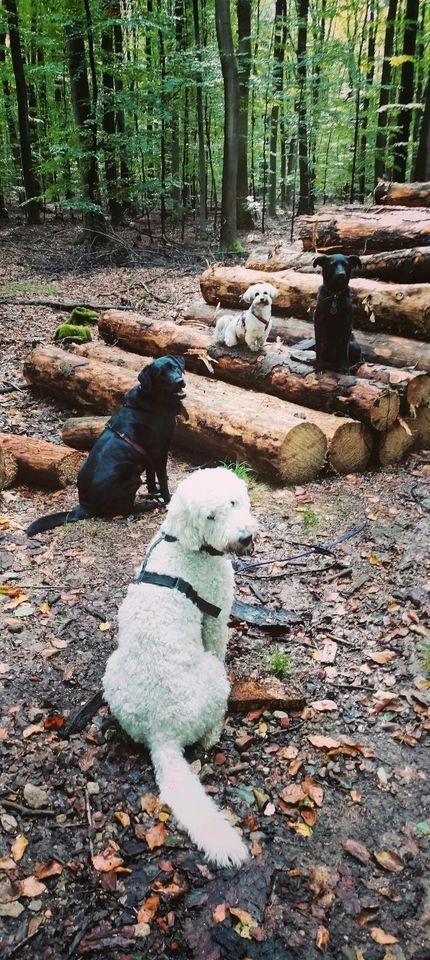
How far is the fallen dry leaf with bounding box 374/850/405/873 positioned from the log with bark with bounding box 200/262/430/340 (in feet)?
18.5

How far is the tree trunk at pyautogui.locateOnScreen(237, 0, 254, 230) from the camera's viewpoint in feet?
51.5

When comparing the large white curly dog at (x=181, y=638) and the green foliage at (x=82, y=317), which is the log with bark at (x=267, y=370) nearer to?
the green foliage at (x=82, y=317)

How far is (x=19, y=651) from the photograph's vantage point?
360 cm

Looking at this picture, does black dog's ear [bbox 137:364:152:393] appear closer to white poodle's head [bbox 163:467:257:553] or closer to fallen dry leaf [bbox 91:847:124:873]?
white poodle's head [bbox 163:467:257:553]

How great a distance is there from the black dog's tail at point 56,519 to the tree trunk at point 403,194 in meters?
7.44

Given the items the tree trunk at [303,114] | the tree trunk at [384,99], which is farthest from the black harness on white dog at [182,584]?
the tree trunk at [384,99]

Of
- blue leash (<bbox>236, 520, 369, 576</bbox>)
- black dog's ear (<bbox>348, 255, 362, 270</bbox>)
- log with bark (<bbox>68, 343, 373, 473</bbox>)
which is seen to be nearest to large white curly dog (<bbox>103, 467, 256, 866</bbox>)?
blue leash (<bbox>236, 520, 369, 576</bbox>)

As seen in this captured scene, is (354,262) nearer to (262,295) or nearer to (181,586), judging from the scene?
(262,295)

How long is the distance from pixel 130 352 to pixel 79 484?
11.9 ft

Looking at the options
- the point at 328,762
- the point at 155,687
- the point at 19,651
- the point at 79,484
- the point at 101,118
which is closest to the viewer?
the point at 155,687

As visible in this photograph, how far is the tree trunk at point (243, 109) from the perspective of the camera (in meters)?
15.7

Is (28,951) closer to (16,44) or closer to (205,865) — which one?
(205,865)

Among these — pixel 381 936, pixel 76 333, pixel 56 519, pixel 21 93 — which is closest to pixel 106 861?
pixel 381 936

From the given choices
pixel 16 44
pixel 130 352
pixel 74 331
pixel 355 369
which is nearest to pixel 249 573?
pixel 355 369
